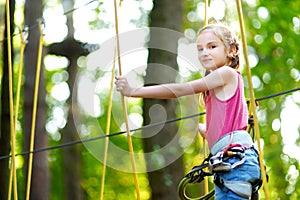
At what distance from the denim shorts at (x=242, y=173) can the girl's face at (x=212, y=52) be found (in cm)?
22

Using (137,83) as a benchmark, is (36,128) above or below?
above

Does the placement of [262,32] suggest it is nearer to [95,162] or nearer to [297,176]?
[297,176]

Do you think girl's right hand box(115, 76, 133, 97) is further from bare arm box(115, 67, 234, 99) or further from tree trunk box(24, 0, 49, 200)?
tree trunk box(24, 0, 49, 200)

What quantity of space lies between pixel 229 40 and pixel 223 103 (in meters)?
0.16

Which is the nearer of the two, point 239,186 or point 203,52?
point 239,186

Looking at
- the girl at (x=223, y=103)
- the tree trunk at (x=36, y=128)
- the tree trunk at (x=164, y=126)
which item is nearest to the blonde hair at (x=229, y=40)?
the girl at (x=223, y=103)

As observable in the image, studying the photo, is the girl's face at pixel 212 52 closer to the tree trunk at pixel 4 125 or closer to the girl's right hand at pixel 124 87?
the girl's right hand at pixel 124 87

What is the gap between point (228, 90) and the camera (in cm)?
161

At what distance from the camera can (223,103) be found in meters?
1.60

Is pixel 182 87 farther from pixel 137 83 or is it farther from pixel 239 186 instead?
pixel 137 83

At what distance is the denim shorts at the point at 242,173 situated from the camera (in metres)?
1.54

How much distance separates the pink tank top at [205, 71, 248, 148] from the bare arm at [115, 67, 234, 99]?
38mm

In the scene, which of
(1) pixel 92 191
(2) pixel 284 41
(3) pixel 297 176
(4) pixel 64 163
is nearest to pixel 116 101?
(4) pixel 64 163

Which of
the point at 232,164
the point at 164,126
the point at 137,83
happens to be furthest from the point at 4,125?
the point at 232,164
